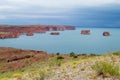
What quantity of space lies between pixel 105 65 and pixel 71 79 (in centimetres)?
171

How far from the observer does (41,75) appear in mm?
16234

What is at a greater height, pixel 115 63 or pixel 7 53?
pixel 115 63

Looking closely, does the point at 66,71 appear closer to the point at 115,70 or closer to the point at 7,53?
the point at 115,70

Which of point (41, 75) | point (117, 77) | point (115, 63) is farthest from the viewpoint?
point (115, 63)

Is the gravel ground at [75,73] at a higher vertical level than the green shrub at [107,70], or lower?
lower

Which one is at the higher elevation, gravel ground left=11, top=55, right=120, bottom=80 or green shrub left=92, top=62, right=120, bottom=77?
green shrub left=92, top=62, right=120, bottom=77

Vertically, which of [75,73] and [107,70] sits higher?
[107,70]

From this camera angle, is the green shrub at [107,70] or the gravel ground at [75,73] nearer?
the green shrub at [107,70]

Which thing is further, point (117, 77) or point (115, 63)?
point (115, 63)

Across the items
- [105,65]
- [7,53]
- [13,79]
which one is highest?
[105,65]

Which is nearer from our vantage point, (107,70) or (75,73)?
(107,70)

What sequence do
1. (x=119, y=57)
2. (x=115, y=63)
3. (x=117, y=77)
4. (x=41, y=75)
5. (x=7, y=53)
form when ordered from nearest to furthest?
(x=117, y=77) < (x=41, y=75) < (x=115, y=63) < (x=119, y=57) < (x=7, y=53)

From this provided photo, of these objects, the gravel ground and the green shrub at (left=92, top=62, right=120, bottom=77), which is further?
the gravel ground

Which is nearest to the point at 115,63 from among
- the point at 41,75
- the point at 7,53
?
the point at 41,75
